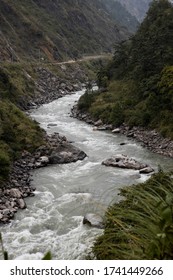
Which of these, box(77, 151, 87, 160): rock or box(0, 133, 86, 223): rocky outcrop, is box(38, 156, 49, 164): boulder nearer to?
box(0, 133, 86, 223): rocky outcrop

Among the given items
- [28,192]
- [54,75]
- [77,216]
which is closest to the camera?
[77,216]

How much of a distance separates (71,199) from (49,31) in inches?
2967

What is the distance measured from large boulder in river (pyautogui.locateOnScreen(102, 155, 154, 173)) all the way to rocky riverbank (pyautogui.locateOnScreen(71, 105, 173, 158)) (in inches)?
125

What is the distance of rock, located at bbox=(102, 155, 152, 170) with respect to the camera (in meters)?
21.1

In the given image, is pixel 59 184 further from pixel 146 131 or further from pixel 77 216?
pixel 146 131

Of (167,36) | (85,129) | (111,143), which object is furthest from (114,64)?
(111,143)

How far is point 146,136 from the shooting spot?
29.0 metres

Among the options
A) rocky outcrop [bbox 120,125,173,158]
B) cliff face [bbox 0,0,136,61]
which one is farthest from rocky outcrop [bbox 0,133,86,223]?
cliff face [bbox 0,0,136,61]

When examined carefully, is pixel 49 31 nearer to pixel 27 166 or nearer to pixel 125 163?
pixel 27 166

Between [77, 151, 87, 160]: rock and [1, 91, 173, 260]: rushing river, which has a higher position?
[1, 91, 173, 260]: rushing river

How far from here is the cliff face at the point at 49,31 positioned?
226 ft

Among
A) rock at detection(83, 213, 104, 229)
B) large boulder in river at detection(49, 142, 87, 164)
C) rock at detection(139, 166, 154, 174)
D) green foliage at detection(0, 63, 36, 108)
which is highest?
rock at detection(139, 166, 154, 174)

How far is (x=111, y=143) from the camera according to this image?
2772 centimetres
